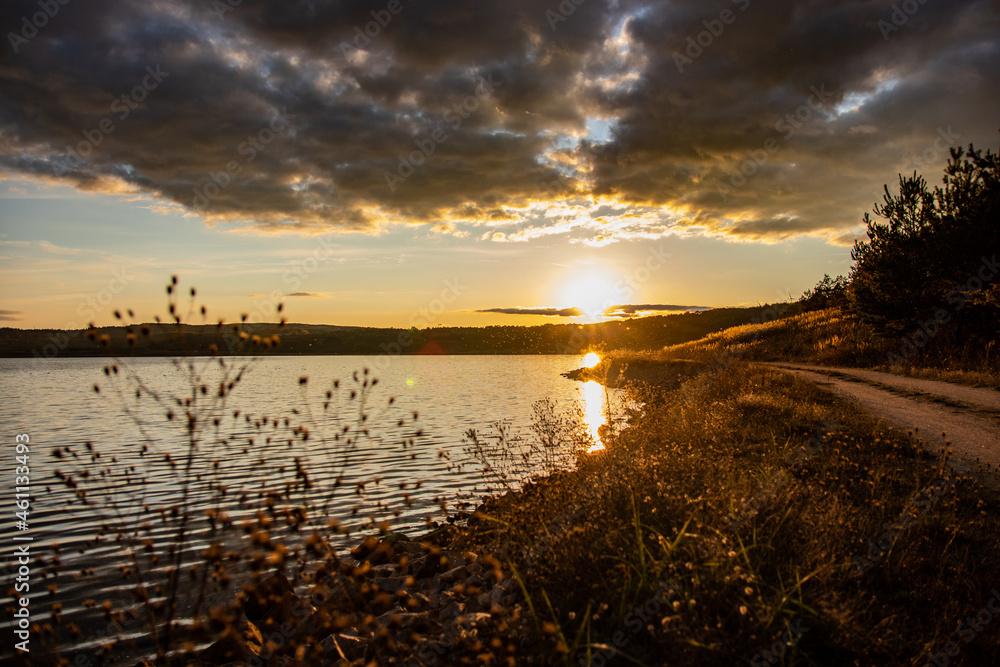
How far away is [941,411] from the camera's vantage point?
12.9 m

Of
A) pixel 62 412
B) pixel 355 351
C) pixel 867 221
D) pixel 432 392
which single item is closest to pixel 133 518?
pixel 62 412

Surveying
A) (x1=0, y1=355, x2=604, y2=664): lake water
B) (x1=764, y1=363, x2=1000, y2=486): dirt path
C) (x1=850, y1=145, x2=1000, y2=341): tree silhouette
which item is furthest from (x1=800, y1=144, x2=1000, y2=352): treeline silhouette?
(x1=0, y1=355, x2=604, y2=664): lake water

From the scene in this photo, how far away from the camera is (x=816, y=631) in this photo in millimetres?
4398

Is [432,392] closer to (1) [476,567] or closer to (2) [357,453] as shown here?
(2) [357,453]

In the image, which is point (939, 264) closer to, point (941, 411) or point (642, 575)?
point (941, 411)

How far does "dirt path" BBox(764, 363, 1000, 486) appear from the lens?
909 centimetres

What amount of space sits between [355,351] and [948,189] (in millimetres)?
145441

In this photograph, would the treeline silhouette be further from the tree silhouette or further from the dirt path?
the dirt path

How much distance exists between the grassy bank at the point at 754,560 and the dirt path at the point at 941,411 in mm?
1040

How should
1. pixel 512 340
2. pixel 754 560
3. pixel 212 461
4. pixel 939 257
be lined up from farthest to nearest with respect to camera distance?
pixel 512 340 → pixel 939 257 → pixel 212 461 → pixel 754 560

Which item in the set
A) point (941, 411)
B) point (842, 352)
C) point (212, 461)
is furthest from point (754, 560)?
point (842, 352)

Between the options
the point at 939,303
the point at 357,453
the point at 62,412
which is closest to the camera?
the point at 357,453

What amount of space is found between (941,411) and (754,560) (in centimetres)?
1115

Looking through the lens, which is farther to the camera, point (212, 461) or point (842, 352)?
point (842, 352)
